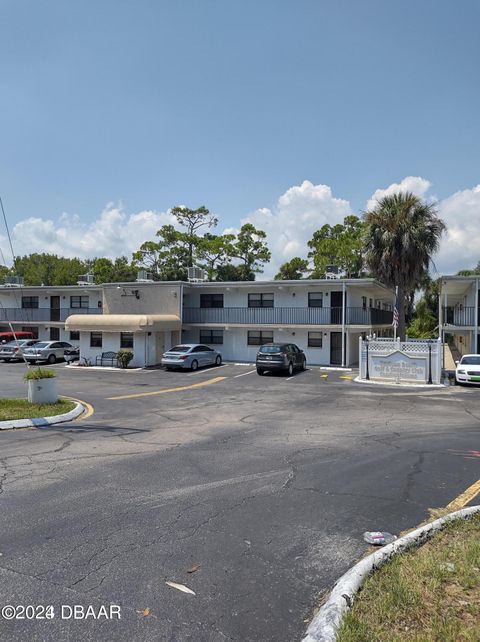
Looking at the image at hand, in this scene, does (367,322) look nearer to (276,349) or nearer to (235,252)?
(276,349)

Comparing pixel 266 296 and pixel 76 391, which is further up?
pixel 266 296

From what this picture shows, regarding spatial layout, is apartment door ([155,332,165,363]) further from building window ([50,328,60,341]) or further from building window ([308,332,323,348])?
building window ([50,328,60,341])

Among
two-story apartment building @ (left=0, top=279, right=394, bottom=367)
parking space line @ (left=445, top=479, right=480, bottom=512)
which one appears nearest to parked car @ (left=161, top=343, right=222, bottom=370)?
two-story apartment building @ (left=0, top=279, right=394, bottom=367)

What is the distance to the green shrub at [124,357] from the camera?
28.8 metres

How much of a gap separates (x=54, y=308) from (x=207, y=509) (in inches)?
1392

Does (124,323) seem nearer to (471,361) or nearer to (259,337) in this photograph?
(259,337)

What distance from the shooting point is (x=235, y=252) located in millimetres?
54406

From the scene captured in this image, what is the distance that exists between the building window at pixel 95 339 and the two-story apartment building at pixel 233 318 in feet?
0.19

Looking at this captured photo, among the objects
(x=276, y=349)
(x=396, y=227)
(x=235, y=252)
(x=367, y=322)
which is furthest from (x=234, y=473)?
(x=235, y=252)

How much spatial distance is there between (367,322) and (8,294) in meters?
29.8

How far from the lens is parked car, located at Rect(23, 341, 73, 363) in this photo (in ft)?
105

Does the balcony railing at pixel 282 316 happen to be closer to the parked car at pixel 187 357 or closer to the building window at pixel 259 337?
the building window at pixel 259 337

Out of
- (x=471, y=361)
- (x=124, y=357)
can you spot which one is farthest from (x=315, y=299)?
(x=124, y=357)

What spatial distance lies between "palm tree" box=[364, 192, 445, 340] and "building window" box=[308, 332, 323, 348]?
20.6 feet
